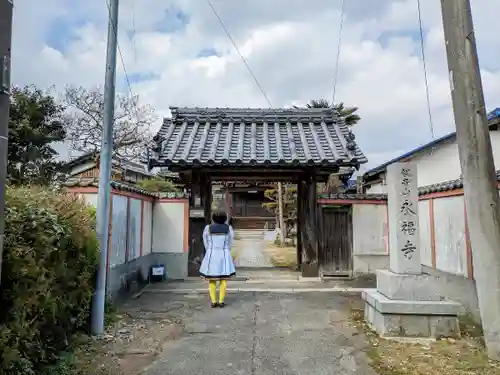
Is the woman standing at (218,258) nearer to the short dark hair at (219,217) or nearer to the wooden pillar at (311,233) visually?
the short dark hair at (219,217)

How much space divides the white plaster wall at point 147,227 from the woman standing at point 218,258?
2.39 metres

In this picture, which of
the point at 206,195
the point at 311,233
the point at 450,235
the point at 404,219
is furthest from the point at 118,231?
the point at 450,235

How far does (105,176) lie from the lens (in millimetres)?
5387

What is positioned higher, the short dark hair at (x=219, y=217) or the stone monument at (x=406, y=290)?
the short dark hair at (x=219, y=217)

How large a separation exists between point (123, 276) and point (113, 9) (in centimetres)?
475

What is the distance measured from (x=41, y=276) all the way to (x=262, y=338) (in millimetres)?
A: 3078

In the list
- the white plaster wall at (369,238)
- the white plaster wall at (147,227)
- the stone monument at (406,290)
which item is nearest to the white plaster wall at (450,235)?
the stone monument at (406,290)

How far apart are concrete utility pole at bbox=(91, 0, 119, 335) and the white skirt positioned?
2.30 meters

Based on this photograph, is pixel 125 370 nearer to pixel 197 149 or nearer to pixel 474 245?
pixel 474 245

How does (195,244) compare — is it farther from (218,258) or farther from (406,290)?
(406,290)

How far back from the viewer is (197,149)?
409 inches

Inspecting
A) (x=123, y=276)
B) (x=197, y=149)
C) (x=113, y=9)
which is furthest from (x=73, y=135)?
(x=113, y=9)

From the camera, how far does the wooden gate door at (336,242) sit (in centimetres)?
1048

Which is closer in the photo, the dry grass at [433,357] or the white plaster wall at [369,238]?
the dry grass at [433,357]
